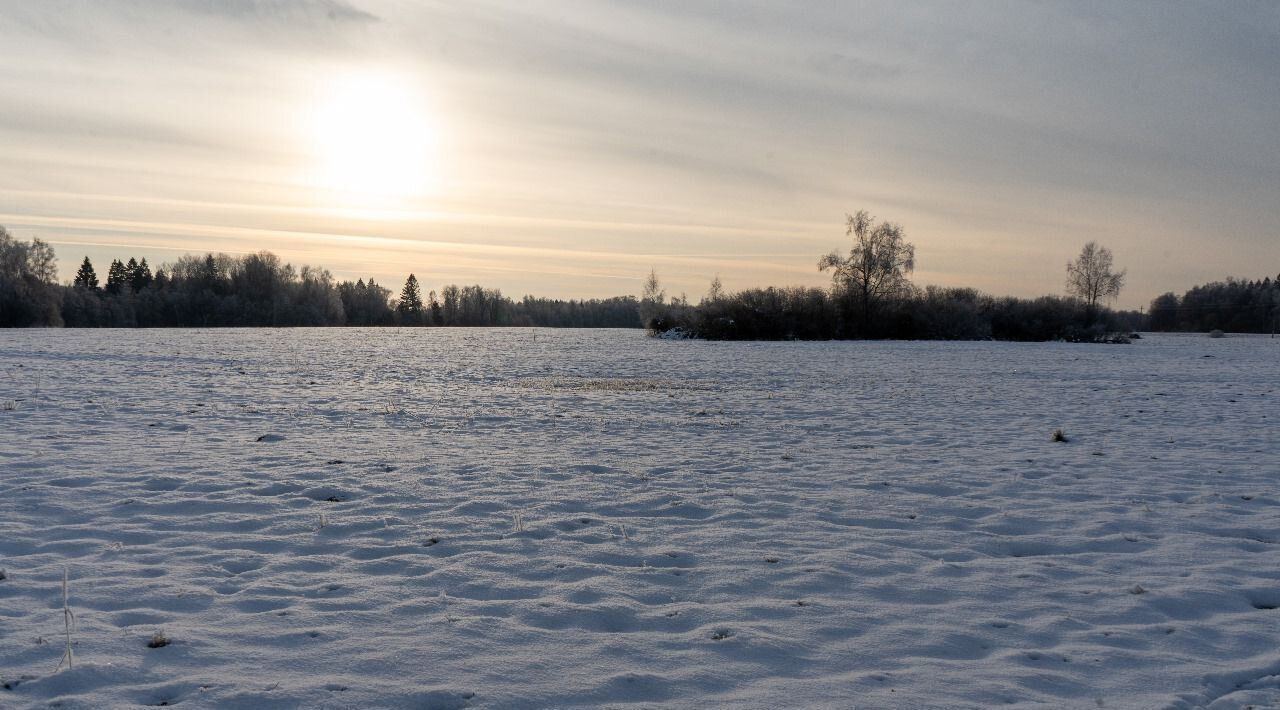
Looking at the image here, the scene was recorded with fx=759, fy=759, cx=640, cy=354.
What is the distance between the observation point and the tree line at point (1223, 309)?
116312mm

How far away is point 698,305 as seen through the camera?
63.1 meters

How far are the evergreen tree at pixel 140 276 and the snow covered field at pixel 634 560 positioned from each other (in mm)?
124734

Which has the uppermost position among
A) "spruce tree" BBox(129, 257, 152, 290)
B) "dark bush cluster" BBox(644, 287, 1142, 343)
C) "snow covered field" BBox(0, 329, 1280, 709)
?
"spruce tree" BBox(129, 257, 152, 290)

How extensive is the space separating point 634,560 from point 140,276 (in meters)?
138

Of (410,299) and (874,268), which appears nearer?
(874,268)

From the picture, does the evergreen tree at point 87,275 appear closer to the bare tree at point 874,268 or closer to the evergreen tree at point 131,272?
the evergreen tree at point 131,272

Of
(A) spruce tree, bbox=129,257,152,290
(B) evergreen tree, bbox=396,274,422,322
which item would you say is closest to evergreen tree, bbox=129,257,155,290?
(A) spruce tree, bbox=129,257,152,290

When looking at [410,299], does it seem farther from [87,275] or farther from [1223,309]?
[1223,309]

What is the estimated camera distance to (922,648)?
15.4ft

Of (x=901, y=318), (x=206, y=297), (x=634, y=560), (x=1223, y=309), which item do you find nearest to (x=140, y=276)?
(x=206, y=297)

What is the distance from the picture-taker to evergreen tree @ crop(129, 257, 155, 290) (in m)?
118

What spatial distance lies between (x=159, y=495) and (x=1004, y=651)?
8169 mm

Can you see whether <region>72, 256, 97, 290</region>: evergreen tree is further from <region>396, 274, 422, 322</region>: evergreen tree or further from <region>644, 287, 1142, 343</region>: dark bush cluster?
<region>644, 287, 1142, 343</region>: dark bush cluster

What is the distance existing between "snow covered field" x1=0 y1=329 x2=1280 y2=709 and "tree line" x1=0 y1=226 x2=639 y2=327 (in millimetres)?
83518
